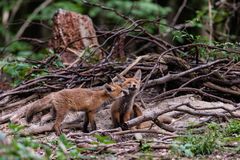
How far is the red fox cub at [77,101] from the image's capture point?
781cm

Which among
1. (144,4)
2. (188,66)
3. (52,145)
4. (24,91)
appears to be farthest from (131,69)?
(144,4)

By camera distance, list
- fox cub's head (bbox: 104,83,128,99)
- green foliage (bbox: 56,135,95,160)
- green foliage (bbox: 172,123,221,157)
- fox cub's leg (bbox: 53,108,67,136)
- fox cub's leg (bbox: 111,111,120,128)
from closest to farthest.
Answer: green foliage (bbox: 56,135,95,160), green foliage (bbox: 172,123,221,157), fox cub's leg (bbox: 53,108,67,136), fox cub's leg (bbox: 111,111,120,128), fox cub's head (bbox: 104,83,128,99)

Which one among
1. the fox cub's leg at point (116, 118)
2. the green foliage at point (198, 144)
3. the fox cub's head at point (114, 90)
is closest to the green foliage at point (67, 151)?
the green foliage at point (198, 144)

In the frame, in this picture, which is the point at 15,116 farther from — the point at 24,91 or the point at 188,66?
the point at 188,66

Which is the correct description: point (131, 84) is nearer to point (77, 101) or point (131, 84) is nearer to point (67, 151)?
point (77, 101)

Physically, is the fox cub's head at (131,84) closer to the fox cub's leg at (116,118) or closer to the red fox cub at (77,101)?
the red fox cub at (77,101)

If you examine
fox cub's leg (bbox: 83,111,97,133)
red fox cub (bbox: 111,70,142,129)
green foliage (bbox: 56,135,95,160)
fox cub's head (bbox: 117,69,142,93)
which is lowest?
fox cub's leg (bbox: 83,111,97,133)

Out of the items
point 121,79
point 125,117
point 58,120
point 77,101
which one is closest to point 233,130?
point 125,117

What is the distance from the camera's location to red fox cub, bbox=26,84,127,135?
25.6ft

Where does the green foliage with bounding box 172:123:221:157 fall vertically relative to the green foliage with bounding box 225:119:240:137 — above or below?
above

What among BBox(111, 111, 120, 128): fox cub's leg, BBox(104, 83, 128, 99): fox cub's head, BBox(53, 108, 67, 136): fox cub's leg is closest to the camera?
BBox(53, 108, 67, 136): fox cub's leg

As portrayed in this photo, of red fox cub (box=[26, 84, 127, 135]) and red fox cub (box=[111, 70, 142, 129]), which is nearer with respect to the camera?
red fox cub (box=[26, 84, 127, 135])

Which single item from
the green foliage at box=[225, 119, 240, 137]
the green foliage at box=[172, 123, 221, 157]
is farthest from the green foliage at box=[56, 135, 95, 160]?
the green foliage at box=[225, 119, 240, 137]

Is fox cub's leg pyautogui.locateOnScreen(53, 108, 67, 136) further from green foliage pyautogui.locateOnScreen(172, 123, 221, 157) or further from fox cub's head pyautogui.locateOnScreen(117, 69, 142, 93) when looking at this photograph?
green foliage pyautogui.locateOnScreen(172, 123, 221, 157)
